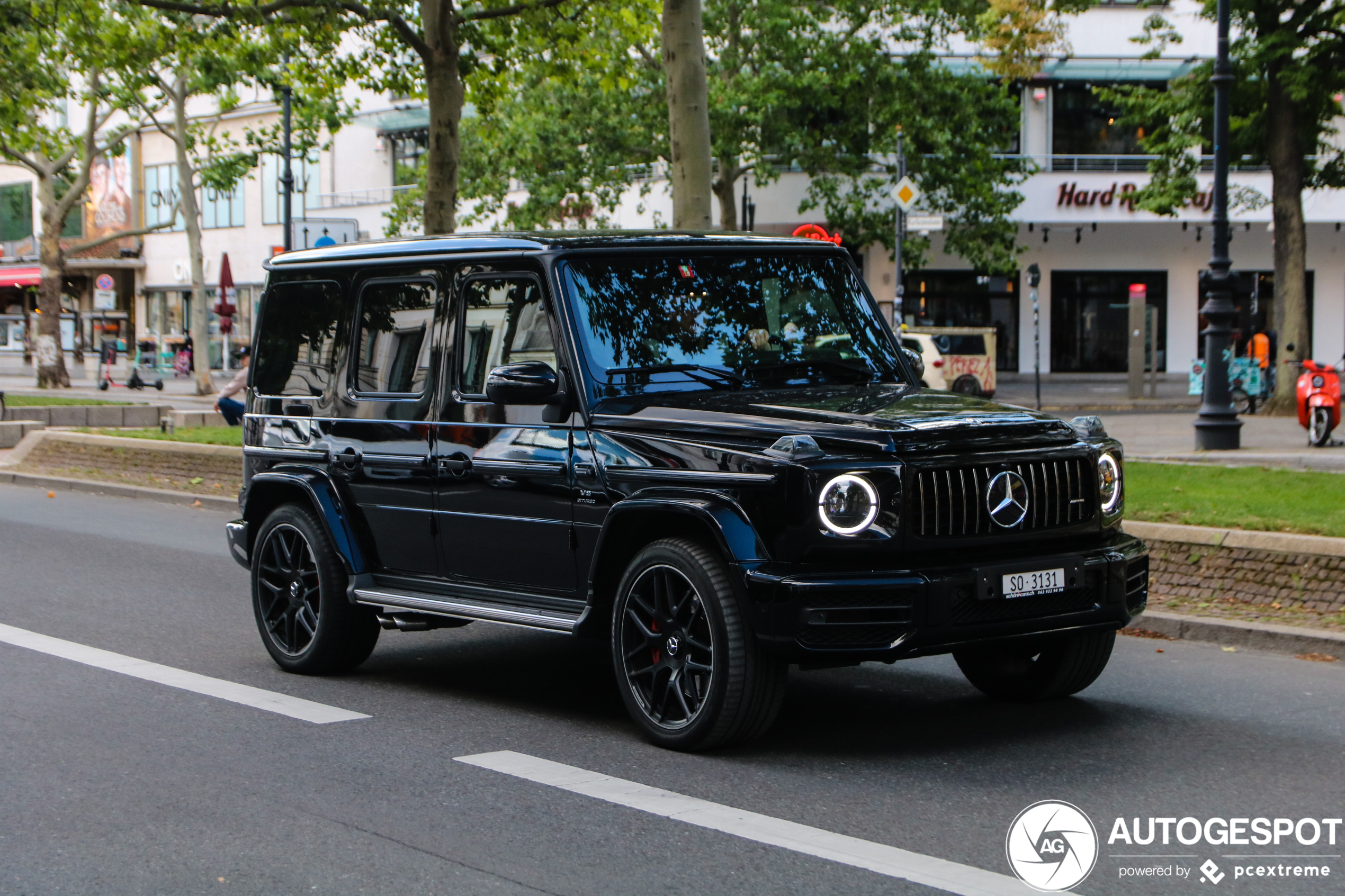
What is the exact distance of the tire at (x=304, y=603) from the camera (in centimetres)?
745

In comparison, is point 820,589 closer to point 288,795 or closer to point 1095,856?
point 1095,856

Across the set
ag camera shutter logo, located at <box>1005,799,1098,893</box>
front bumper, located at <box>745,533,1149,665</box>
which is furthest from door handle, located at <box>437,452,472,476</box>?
ag camera shutter logo, located at <box>1005,799,1098,893</box>

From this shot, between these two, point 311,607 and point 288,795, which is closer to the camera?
point 288,795

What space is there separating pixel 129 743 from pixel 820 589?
2.71 meters

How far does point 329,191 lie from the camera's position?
5622cm

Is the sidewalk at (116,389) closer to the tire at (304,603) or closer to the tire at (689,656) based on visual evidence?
the tire at (304,603)

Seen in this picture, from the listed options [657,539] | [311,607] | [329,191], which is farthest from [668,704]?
[329,191]

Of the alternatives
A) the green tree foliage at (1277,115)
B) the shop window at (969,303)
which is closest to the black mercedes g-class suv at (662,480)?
the green tree foliage at (1277,115)

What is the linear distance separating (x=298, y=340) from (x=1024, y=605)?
391 centimetres

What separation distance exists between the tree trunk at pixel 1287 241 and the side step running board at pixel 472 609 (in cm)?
2242

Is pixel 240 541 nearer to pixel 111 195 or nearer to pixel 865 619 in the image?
pixel 865 619

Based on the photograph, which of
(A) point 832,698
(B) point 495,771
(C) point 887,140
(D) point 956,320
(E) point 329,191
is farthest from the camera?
(E) point 329,191

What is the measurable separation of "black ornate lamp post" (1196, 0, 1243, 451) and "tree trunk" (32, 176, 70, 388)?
3076cm

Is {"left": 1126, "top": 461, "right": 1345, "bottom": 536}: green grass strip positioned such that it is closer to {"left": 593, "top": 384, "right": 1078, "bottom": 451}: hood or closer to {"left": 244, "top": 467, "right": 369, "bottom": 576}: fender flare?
{"left": 593, "top": 384, "right": 1078, "bottom": 451}: hood
